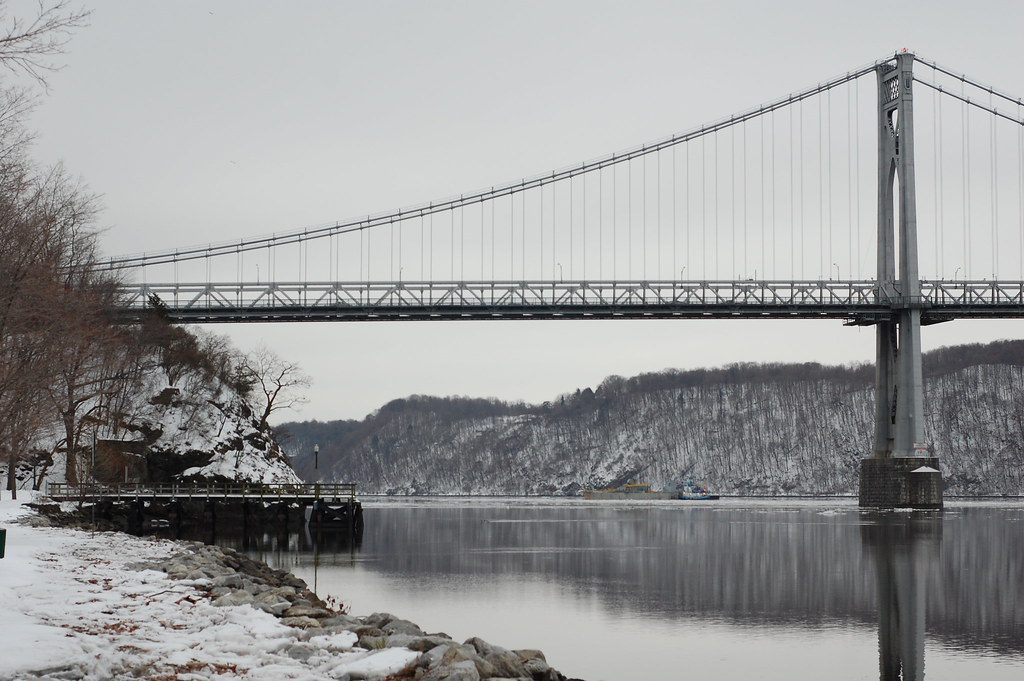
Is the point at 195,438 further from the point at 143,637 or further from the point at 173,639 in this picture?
the point at 143,637

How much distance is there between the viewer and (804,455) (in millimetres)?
182875

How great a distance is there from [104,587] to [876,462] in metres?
71.7

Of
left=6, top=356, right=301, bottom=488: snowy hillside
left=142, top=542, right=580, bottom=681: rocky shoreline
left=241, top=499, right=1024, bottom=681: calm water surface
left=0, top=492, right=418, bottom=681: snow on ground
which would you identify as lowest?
left=241, top=499, right=1024, bottom=681: calm water surface

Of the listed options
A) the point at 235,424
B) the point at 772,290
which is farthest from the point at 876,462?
the point at 235,424

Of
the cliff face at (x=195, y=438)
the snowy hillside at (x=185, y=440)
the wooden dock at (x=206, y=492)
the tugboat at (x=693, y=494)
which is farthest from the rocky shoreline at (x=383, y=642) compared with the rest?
the tugboat at (x=693, y=494)

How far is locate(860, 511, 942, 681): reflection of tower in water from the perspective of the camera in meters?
21.0

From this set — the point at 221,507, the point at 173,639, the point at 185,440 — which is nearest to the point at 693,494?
the point at 185,440

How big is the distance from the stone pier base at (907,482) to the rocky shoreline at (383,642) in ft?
214

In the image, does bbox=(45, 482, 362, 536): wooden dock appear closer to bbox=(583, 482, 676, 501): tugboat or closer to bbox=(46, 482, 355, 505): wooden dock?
bbox=(46, 482, 355, 505): wooden dock

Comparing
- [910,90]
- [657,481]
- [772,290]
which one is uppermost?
[910,90]

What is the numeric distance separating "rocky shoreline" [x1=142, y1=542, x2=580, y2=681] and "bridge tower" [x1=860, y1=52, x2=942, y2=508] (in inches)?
2566

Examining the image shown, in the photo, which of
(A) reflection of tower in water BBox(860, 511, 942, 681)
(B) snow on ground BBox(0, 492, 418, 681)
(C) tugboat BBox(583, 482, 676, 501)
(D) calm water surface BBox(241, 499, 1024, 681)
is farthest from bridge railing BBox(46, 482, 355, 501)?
(C) tugboat BBox(583, 482, 676, 501)

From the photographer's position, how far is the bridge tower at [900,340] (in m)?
80.8

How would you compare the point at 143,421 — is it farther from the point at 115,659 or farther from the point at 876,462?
the point at 115,659
